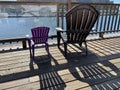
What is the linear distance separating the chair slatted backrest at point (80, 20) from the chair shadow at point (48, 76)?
0.85 metres

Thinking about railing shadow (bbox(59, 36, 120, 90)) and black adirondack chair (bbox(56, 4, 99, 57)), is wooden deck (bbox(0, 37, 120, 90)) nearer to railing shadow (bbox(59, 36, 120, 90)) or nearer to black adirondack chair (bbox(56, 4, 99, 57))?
railing shadow (bbox(59, 36, 120, 90))

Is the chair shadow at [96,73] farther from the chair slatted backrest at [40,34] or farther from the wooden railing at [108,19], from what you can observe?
the wooden railing at [108,19]

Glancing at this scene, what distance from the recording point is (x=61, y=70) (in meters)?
3.04

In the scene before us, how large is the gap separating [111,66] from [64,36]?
1319mm

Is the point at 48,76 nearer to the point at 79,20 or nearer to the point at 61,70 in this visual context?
the point at 61,70

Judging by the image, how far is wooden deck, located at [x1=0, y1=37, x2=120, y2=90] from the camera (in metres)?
2.54

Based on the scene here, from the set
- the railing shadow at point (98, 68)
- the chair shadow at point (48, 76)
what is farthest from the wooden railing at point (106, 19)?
the chair shadow at point (48, 76)

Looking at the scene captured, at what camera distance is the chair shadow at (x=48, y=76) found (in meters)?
2.51

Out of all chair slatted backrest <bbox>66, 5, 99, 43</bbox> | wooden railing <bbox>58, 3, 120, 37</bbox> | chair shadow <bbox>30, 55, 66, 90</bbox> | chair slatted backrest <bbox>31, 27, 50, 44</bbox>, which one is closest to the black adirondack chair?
chair slatted backrest <bbox>66, 5, 99, 43</bbox>

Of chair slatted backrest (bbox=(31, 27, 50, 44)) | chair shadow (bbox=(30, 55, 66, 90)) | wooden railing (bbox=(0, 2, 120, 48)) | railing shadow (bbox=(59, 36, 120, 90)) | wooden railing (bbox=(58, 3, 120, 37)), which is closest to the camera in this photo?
chair shadow (bbox=(30, 55, 66, 90))

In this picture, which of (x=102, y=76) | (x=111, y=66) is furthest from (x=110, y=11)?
(x=102, y=76)

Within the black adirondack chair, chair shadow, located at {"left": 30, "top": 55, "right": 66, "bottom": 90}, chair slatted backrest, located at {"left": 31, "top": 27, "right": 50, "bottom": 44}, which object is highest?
the black adirondack chair

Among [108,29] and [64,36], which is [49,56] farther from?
[108,29]

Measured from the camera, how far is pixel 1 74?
2.87m
